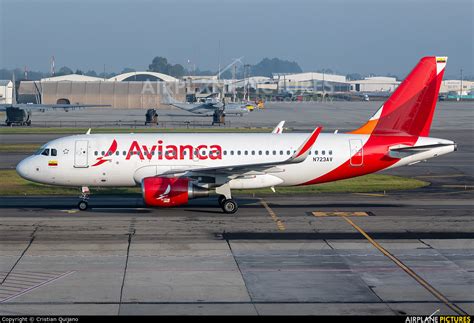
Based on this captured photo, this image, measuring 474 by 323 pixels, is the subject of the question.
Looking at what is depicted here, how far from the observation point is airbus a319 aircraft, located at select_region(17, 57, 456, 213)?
118 feet

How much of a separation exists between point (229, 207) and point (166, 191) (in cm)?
325

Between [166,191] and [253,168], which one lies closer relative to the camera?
[166,191]

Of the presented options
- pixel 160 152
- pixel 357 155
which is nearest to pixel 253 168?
pixel 160 152

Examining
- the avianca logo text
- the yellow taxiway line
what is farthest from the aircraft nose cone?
the yellow taxiway line

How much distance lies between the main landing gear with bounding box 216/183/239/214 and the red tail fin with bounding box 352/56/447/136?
26.0 feet

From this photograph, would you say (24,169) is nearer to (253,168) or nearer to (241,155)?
(241,155)

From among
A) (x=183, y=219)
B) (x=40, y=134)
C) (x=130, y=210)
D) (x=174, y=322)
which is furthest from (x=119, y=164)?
(x=40, y=134)

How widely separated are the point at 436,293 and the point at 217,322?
22.5 feet

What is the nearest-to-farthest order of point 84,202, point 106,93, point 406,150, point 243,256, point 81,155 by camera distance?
point 243,256 → point 84,202 → point 81,155 → point 406,150 → point 106,93

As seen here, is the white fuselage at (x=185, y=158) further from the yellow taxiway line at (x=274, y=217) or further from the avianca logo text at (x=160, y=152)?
the yellow taxiway line at (x=274, y=217)

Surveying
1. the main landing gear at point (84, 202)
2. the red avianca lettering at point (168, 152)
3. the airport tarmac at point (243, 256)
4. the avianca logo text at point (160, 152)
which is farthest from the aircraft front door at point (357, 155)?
the main landing gear at point (84, 202)

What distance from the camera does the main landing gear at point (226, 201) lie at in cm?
3478

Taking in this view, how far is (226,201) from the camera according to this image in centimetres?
3488

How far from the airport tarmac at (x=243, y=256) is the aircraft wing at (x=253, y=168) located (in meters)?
1.92
